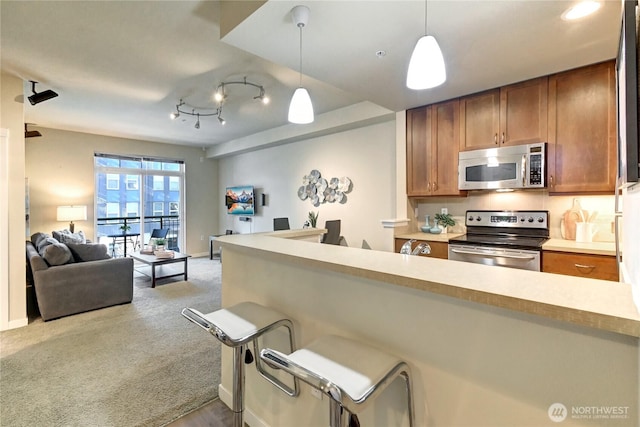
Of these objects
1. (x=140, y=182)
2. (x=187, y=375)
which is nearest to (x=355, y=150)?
(x=187, y=375)

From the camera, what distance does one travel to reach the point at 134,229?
650cm

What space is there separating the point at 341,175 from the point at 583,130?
3018 mm

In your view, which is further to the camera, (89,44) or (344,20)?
(89,44)

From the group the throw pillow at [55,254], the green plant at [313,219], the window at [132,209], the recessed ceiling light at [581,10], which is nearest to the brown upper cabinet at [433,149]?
the recessed ceiling light at [581,10]

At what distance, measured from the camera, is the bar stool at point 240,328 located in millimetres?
1325

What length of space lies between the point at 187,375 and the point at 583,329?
8.22 feet

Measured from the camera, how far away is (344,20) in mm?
1833

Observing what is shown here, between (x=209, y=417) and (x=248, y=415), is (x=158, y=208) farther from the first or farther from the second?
(x=248, y=415)

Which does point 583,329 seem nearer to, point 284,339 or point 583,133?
point 284,339

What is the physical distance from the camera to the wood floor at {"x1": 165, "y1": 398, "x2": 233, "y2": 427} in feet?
6.06

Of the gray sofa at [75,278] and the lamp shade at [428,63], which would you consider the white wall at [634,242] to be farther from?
the gray sofa at [75,278]

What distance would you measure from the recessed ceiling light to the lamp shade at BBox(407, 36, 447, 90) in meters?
1.04

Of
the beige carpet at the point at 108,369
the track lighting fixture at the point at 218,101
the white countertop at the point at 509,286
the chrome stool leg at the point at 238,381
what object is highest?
the track lighting fixture at the point at 218,101

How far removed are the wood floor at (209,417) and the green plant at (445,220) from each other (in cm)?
285
